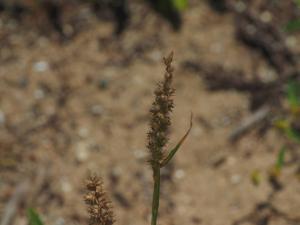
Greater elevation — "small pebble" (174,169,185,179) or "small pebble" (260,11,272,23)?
"small pebble" (260,11,272,23)

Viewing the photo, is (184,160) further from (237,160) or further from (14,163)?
(14,163)

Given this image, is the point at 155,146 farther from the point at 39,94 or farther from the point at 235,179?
the point at 39,94

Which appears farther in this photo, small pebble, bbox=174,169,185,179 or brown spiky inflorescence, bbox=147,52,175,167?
small pebble, bbox=174,169,185,179

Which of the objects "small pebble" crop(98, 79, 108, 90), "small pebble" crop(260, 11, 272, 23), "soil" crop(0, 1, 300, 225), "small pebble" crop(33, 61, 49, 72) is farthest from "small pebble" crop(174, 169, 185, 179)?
"small pebble" crop(260, 11, 272, 23)

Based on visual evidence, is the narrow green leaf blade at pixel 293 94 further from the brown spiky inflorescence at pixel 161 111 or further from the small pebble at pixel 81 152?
the brown spiky inflorescence at pixel 161 111

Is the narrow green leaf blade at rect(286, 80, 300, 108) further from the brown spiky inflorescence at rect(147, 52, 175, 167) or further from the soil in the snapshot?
the brown spiky inflorescence at rect(147, 52, 175, 167)

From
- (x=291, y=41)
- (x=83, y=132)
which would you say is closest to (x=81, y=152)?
(x=83, y=132)

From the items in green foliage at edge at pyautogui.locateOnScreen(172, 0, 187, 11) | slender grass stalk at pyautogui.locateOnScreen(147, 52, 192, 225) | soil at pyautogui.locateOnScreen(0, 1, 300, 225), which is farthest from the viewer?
green foliage at edge at pyautogui.locateOnScreen(172, 0, 187, 11)
